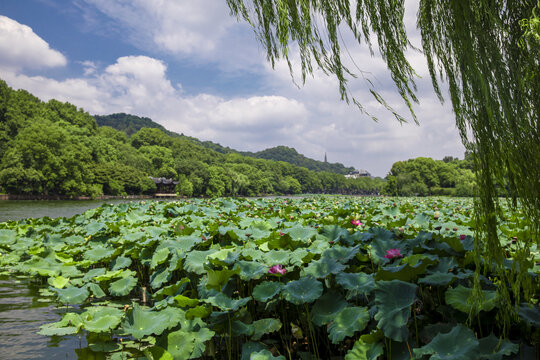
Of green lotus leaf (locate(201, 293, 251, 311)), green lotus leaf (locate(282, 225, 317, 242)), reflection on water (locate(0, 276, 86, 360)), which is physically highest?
green lotus leaf (locate(282, 225, 317, 242))

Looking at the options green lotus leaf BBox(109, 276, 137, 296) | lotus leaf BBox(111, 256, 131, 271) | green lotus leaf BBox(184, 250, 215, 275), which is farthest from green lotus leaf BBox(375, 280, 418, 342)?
lotus leaf BBox(111, 256, 131, 271)

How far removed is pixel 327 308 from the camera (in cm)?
184

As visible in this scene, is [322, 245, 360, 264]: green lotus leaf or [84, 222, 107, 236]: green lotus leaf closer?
[322, 245, 360, 264]: green lotus leaf

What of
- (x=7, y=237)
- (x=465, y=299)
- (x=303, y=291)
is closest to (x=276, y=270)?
(x=303, y=291)

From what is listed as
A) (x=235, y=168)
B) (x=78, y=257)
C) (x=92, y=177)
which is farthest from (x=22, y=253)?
(x=235, y=168)

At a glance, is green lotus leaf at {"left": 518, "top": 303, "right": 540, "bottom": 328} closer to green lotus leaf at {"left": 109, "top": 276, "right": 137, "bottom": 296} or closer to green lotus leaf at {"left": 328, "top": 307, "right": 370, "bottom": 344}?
green lotus leaf at {"left": 328, "top": 307, "right": 370, "bottom": 344}

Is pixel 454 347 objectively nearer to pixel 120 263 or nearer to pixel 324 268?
pixel 324 268

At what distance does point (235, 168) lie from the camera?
92688mm

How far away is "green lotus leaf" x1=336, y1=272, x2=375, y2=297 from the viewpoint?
1720 mm

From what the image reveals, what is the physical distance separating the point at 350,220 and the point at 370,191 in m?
136

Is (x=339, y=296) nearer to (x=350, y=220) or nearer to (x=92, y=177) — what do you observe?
(x=350, y=220)

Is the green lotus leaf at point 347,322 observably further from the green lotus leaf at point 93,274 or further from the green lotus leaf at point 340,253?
the green lotus leaf at point 93,274

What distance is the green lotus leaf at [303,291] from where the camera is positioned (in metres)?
1.77

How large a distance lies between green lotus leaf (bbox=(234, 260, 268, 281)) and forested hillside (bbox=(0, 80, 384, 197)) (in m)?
43.1
